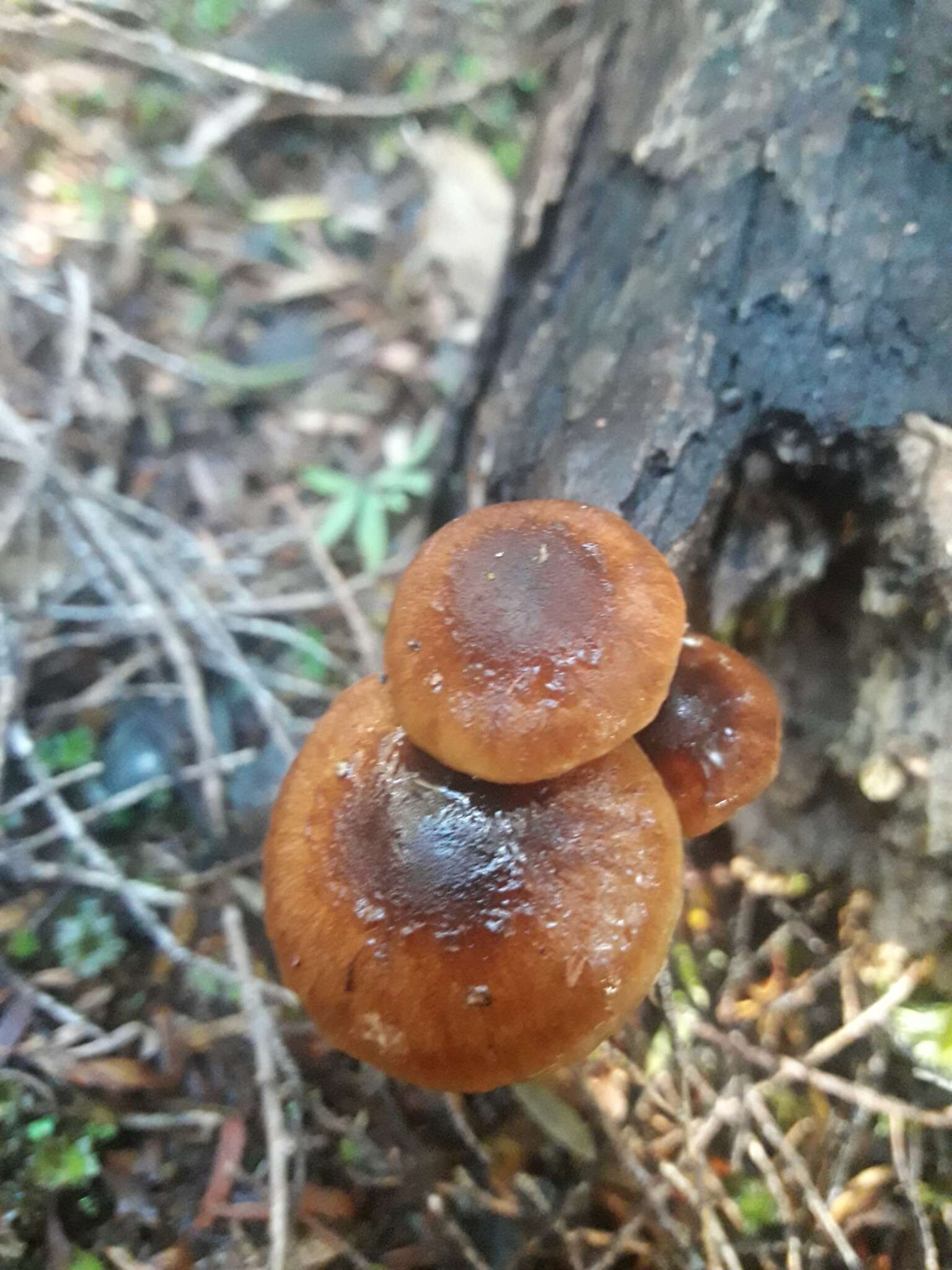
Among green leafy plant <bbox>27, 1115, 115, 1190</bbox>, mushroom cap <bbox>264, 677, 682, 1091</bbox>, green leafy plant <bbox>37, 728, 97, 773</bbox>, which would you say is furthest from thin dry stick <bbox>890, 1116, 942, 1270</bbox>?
green leafy plant <bbox>37, 728, 97, 773</bbox>

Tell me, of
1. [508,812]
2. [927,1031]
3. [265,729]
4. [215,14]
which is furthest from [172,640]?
[215,14]

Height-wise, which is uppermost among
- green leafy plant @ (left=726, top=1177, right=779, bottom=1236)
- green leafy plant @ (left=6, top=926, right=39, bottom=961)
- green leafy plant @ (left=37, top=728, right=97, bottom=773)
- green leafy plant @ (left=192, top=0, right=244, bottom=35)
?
green leafy plant @ (left=192, top=0, right=244, bottom=35)

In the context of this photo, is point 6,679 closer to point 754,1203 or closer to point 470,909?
point 470,909

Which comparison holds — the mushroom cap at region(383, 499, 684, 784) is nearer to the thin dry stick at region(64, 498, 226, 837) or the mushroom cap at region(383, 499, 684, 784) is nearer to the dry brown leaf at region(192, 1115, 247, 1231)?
the thin dry stick at region(64, 498, 226, 837)

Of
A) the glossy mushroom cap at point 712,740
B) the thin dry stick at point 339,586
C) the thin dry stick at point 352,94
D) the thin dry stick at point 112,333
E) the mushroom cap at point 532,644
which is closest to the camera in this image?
the mushroom cap at point 532,644

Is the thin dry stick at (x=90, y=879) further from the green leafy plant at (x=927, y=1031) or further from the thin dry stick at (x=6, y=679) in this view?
the green leafy plant at (x=927, y=1031)

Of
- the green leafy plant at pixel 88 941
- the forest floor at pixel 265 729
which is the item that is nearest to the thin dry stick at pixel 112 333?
the forest floor at pixel 265 729
